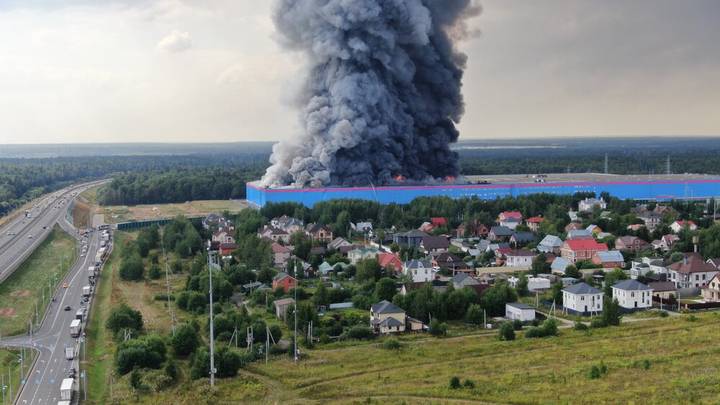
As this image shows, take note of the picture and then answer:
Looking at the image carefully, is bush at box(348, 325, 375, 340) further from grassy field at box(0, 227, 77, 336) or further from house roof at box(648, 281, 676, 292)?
house roof at box(648, 281, 676, 292)

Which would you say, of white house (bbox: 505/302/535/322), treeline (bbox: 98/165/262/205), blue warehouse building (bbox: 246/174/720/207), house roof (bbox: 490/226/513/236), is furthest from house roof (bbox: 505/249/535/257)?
treeline (bbox: 98/165/262/205)

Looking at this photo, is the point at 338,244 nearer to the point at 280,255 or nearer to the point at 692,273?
the point at 280,255

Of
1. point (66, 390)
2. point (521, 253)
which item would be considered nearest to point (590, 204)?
point (521, 253)

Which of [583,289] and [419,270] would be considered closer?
[583,289]

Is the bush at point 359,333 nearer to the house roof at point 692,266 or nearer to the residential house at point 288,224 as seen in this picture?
the house roof at point 692,266

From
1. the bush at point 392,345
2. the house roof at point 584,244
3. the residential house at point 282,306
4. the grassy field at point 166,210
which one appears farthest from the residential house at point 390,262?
the grassy field at point 166,210

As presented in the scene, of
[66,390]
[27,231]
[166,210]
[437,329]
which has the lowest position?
[27,231]
